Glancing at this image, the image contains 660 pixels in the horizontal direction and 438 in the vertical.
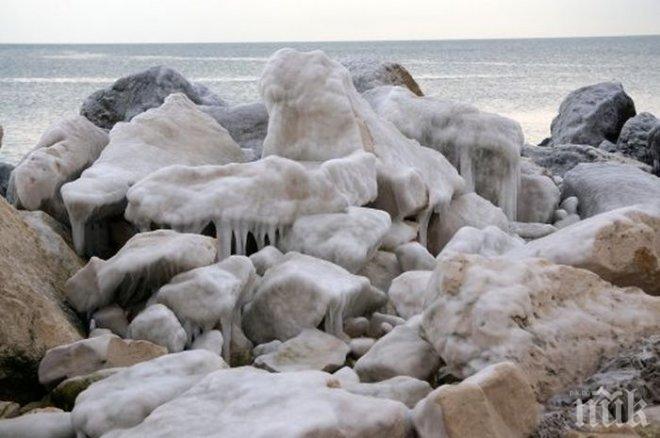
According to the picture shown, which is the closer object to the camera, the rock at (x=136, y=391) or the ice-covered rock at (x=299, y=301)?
the rock at (x=136, y=391)

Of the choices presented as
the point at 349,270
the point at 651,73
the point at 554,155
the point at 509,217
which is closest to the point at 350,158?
the point at 349,270

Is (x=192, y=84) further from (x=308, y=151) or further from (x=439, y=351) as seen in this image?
(x=439, y=351)

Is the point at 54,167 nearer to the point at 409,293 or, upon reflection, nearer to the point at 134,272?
the point at 134,272

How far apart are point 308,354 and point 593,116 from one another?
1318 centimetres

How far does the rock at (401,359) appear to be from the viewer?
5729mm

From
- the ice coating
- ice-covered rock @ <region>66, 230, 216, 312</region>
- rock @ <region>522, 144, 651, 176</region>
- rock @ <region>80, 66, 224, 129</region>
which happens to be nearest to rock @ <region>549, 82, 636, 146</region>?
rock @ <region>522, 144, 651, 176</region>

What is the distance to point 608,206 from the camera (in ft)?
32.4

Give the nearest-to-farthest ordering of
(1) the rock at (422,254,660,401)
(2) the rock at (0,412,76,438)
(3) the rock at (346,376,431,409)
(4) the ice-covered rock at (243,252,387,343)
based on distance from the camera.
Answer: (2) the rock at (0,412,76,438), (3) the rock at (346,376,431,409), (1) the rock at (422,254,660,401), (4) the ice-covered rock at (243,252,387,343)

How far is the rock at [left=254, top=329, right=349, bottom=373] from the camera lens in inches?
257

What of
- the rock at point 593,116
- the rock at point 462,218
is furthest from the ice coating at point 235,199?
the rock at point 593,116

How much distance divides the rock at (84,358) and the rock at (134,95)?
6.53m

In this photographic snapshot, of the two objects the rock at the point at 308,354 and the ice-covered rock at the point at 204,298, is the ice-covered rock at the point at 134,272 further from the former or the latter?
the rock at the point at 308,354

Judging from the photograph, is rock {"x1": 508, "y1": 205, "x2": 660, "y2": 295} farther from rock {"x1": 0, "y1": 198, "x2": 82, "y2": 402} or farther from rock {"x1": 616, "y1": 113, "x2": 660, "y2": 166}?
rock {"x1": 616, "y1": 113, "x2": 660, "y2": 166}

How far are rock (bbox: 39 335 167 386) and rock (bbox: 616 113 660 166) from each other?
11944 millimetres
